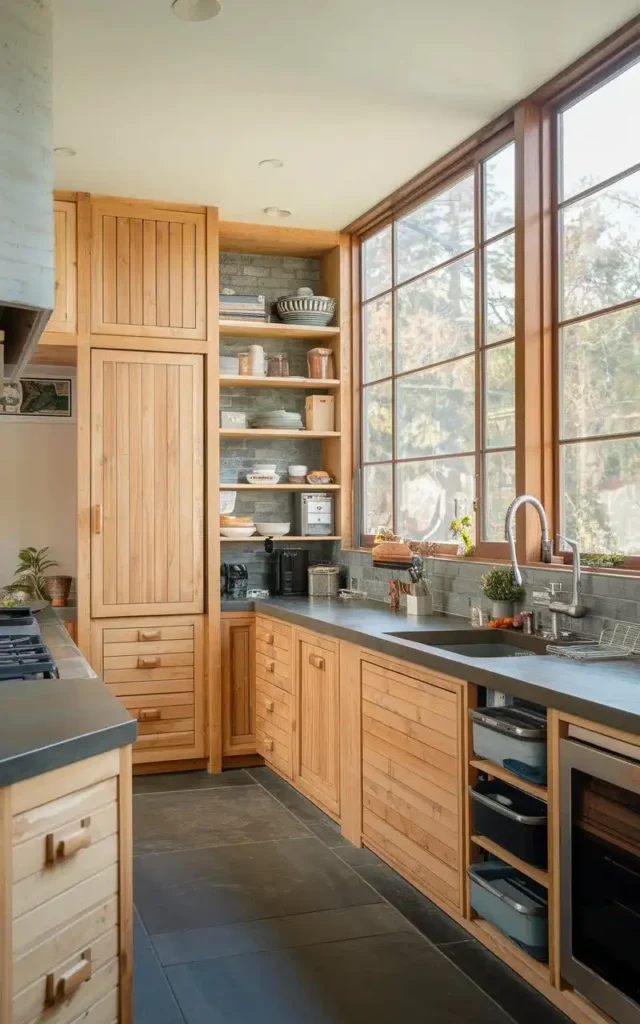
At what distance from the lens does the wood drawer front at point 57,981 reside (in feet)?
5.40

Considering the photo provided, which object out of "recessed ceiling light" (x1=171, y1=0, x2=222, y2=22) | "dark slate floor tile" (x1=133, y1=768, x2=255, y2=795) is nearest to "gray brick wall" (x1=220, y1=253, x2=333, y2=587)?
"dark slate floor tile" (x1=133, y1=768, x2=255, y2=795)

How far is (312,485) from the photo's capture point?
517cm

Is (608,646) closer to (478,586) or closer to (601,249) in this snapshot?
(478,586)

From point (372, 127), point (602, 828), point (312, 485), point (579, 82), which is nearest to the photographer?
point (602, 828)

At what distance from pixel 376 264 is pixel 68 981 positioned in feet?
13.4

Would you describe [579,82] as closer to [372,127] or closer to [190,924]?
[372,127]

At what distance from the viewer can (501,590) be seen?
3555 millimetres

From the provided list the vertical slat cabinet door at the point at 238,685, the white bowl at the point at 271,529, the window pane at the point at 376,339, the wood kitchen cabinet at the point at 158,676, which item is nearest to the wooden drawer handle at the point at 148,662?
the wood kitchen cabinet at the point at 158,676

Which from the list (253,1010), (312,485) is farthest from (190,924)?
(312,485)

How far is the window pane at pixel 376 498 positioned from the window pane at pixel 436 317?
57cm

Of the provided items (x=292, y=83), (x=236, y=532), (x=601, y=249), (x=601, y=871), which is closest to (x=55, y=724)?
(x=601, y=871)

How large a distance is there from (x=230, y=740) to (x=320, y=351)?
213 cm

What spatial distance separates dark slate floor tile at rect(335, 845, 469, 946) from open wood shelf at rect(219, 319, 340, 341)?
2.69 meters

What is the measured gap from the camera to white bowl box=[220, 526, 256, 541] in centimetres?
507
